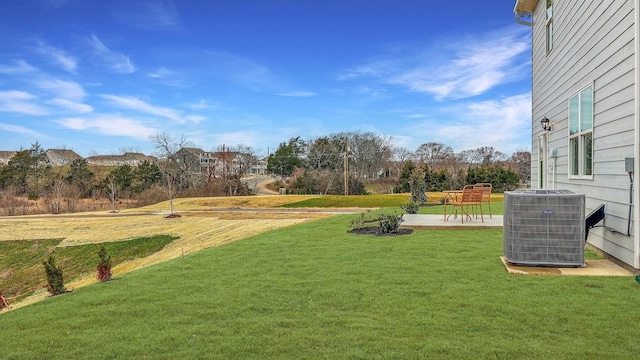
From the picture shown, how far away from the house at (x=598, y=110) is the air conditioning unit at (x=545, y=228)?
20.1 inches

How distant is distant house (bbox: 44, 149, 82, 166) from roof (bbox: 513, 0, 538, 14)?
133 feet

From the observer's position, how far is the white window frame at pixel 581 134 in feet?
17.8

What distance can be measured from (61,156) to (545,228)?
1766 inches

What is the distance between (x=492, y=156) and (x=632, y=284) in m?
36.1

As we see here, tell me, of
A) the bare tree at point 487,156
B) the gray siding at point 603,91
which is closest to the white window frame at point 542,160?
the gray siding at point 603,91

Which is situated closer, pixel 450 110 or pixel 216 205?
pixel 216 205

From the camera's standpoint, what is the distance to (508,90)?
63.3ft

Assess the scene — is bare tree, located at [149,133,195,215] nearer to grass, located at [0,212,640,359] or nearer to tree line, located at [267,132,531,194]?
tree line, located at [267,132,531,194]

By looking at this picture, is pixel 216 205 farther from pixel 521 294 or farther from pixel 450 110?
pixel 521 294

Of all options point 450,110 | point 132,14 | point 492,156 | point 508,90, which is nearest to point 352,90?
point 450,110

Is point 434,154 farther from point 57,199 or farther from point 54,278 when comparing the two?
point 54,278

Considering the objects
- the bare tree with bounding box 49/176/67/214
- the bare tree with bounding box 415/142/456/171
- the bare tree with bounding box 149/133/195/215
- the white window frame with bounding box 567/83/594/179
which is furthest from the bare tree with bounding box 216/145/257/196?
the white window frame with bounding box 567/83/594/179

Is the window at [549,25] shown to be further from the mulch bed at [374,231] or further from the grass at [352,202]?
the grass at [352,202]

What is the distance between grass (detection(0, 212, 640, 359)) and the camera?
2.61m
